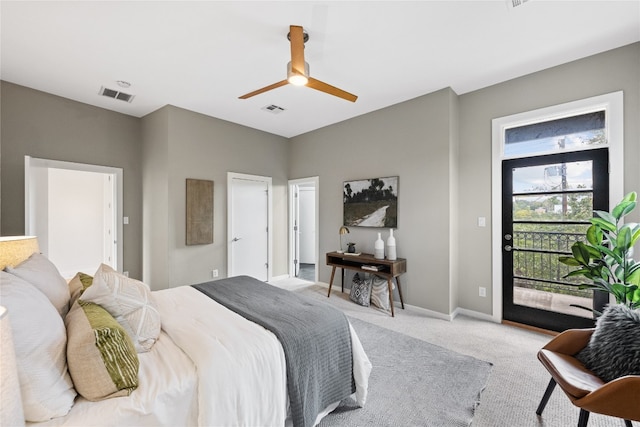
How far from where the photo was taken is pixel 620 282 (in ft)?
→ 6.76

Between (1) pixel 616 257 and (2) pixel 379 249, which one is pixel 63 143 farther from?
(1) pixel 616 257

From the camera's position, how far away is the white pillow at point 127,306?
145 cm

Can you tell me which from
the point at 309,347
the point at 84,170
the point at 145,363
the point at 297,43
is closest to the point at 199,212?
the point at 84,170

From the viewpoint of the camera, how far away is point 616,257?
2.02m

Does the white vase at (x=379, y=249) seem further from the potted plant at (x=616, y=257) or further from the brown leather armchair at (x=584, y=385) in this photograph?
the brown leather armchair at (x=584, y=385)

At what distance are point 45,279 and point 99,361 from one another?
2.51 ft

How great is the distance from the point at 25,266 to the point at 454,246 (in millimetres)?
3884

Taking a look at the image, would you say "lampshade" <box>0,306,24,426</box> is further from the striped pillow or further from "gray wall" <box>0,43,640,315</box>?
"gray wall" <box>0,43,640,315</box>

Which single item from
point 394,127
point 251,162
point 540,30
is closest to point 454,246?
point 394,127

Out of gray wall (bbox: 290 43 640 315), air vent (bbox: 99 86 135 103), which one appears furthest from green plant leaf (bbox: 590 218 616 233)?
air vent (bbox: 99 86 135 103)

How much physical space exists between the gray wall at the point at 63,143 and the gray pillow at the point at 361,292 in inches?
134

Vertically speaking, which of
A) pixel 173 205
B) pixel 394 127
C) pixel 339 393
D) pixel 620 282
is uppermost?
pixel 394 127

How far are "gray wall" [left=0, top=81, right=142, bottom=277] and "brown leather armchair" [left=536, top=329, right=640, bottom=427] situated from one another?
5.07 m

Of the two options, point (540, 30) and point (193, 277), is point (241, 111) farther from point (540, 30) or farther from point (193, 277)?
point (540, 30)
